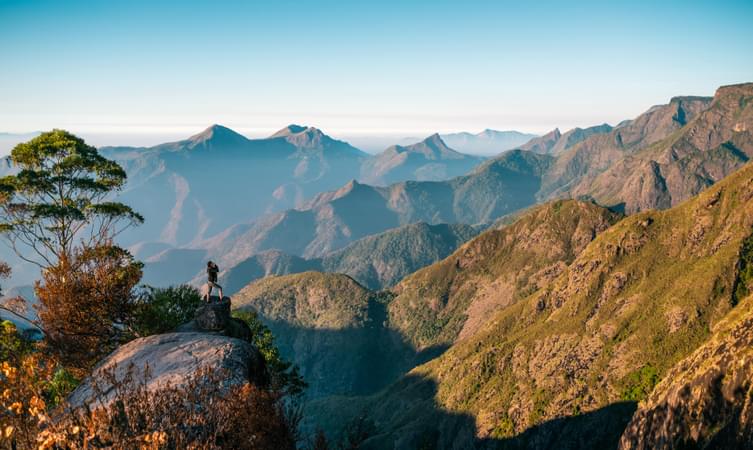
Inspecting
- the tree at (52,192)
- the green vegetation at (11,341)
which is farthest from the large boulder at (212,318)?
the tree at (52,192)

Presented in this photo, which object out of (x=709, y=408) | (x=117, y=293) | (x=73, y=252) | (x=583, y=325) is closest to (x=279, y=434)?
(x=117, y=293)

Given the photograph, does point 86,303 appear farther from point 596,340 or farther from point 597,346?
point 596,340

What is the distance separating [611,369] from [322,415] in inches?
4072

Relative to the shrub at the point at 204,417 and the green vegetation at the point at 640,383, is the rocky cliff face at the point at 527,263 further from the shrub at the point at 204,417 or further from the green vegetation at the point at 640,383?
the shrub at the point at 204,417

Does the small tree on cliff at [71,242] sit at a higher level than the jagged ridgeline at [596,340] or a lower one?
higher

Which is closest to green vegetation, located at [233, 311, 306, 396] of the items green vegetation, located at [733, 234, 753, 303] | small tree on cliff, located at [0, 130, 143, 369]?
small tree on cliff, located at [0, 130, 143, 369]

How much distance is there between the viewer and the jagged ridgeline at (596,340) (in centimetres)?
8494

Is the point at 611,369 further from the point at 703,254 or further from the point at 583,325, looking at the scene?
the point at 703,254

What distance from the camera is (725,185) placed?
10606cm

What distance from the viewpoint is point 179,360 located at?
82.4ft

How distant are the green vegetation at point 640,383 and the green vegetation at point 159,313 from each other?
79763 mm

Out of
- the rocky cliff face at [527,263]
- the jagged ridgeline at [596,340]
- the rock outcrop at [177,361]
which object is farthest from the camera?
the rocky cliff face at [527,263]

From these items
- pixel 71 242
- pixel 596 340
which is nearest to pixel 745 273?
pixel 596 340

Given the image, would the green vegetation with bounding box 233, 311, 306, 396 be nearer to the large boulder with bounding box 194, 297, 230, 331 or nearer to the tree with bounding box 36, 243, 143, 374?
the large boulder with bounding box 194, 297, 230, 331
